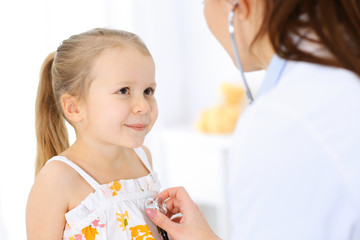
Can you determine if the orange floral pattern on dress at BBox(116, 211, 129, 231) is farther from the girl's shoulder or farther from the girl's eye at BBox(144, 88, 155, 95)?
the girl's eye at BBox(144, 88, 155, 95)

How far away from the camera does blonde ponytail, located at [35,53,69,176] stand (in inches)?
49.0

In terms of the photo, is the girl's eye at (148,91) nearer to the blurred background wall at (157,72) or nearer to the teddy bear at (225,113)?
the blurred background wall at (157,72)

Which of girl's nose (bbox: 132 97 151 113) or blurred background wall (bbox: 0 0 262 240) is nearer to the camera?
girl's nose (bbox: 132 97 151 113)

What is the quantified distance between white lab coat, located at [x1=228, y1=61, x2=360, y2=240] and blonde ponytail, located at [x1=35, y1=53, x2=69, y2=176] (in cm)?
69

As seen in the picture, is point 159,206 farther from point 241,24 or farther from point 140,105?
point 241,24

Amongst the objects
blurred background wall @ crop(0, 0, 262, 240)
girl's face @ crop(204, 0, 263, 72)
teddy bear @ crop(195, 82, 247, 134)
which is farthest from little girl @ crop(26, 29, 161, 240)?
teddy bear @ crop(195, 82, 247, 134)

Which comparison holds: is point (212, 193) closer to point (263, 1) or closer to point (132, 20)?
point (132, 20)

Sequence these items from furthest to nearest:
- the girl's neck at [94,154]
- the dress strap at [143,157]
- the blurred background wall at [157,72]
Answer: the blurred background wall at [157,72] < the dress strap at [143,157] < the girl's neck at [94,154]

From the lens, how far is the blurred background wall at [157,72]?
1550 millimetres

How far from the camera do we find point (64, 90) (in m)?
1.18

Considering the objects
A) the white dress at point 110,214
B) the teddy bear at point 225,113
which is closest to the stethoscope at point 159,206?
the white dress at point 110,214

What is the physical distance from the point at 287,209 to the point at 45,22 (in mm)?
1246

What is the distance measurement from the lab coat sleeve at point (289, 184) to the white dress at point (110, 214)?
1.52 ft

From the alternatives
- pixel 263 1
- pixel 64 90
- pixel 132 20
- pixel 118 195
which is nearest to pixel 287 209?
pixel 263 1
